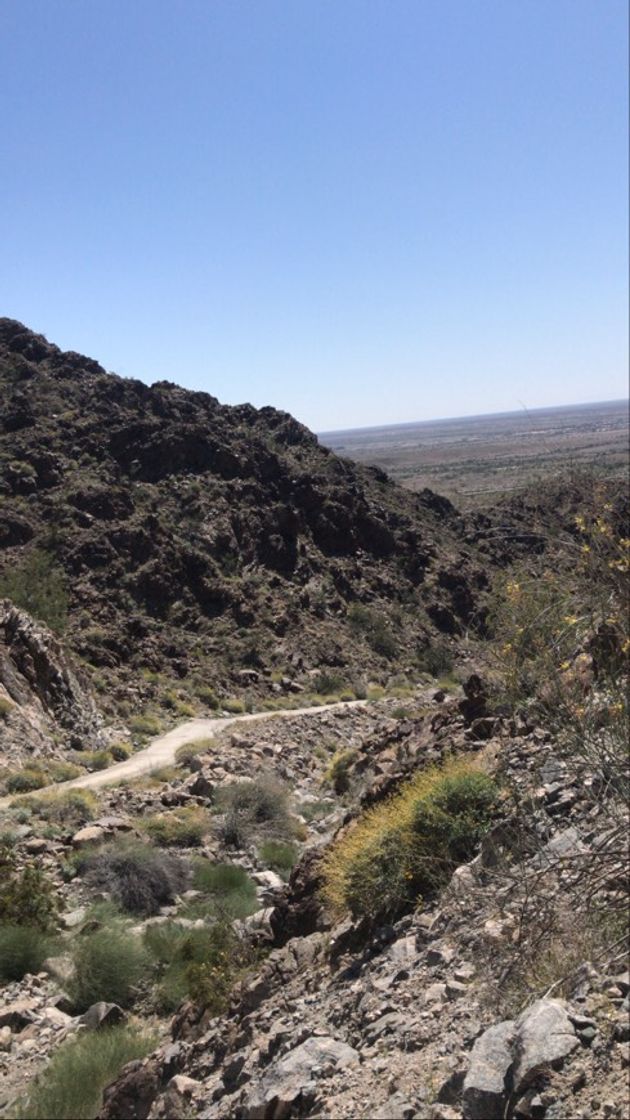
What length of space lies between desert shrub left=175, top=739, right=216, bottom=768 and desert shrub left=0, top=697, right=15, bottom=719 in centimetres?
430

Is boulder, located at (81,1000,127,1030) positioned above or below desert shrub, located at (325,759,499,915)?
below

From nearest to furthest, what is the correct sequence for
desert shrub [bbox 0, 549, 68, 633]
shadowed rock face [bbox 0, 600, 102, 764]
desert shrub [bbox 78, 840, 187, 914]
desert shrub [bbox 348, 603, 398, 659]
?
desert shrub [bbox 78, 840, 187, 914], shadowed rock face [bbox 0, 600, 102, 764], desert shrub [bbox 0, 549, 68, 633], desert shrub [bbox 348, 603, 398, 659]

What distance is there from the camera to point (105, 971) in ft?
28.3

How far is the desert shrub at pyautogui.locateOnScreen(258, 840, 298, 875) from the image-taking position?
13.3 m

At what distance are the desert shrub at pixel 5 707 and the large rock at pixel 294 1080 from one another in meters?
16.1

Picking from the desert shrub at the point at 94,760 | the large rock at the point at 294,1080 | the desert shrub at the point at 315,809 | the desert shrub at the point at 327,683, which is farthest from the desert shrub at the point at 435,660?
the large rock at the point at 294,1080

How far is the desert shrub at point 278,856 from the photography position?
13.3m

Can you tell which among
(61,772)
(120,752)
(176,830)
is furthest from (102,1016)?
(120,752)

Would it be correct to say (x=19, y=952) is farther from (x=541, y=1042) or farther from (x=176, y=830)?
(x=541, y=1042)

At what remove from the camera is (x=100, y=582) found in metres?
36.4

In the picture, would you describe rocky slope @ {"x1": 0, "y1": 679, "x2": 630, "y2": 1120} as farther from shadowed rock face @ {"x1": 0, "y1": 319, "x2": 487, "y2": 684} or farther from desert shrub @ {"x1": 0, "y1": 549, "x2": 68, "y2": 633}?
shadowed rock face @ {"x1": 0, "y1": 319, "x2": 487, "y2": 684}

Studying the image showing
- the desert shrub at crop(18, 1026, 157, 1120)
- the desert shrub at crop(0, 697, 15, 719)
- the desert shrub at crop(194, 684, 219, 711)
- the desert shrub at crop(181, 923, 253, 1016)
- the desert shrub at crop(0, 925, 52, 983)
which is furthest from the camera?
the desert shrub at crop(194, 684, 219, 711)

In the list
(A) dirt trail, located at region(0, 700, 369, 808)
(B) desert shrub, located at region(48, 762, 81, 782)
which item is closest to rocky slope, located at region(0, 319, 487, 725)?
(A) dirt trail, located at region(0, 700, 369, 808)

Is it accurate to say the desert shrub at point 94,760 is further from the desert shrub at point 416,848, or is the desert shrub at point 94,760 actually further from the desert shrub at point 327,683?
the desert shrub at point 327,683
